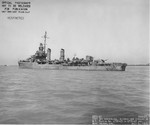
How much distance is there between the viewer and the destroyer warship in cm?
3591

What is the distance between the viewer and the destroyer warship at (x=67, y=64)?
3591 cm

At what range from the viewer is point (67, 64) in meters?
39.0

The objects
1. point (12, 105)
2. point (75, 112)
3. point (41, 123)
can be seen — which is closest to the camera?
point (41, 123)

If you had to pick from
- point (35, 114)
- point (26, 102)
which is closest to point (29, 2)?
point (26, 102)

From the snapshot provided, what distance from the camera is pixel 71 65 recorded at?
39.1 meters

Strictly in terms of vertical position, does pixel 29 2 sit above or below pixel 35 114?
above

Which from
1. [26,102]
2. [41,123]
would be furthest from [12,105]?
[41,123]

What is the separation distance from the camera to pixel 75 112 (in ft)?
17.4

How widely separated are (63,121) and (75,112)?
2.27ft

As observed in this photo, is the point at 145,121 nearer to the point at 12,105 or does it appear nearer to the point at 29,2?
the point at 12,105

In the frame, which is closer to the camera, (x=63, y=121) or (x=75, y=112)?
(x=63, y=121)

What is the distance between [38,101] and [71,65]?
107 feet

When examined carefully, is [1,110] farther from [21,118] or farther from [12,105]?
[21,118]

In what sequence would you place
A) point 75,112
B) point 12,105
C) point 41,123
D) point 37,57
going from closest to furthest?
point 41,123 < point 75,112 < point 12,105 < point 37,57
